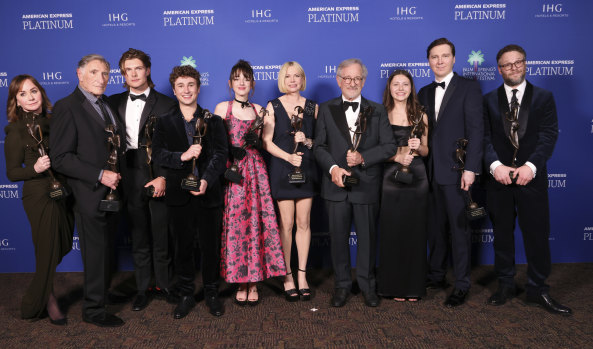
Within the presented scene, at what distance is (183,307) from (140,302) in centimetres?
44

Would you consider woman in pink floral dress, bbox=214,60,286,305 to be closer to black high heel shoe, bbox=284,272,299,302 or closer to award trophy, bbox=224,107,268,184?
award trophy, bbox=224,107,268,184

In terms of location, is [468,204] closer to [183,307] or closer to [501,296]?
[501,296]

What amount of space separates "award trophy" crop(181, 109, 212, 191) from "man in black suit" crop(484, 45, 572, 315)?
2.14 m

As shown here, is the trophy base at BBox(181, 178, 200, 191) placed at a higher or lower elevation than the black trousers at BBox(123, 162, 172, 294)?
higher

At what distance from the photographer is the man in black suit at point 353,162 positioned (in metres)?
3.41

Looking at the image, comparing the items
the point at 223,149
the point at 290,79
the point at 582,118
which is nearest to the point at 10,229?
the point at 223,149

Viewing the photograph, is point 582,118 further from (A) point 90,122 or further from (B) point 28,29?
(B) point 28,29

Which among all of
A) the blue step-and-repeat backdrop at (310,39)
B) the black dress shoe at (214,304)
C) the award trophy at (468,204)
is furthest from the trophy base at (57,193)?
the award trophy at (468,204)

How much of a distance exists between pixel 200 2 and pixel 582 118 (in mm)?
4050

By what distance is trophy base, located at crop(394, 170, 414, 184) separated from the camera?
11.0 ft

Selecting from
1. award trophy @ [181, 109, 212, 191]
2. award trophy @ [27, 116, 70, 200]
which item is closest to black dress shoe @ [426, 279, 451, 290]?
award trophy @ [181, 109, 212, 191]

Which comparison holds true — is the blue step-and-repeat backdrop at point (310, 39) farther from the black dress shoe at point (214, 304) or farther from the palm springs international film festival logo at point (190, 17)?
the black dress shoe at point (214, 304)

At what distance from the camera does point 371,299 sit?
11.6 ft

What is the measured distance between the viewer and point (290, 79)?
3521 mm
